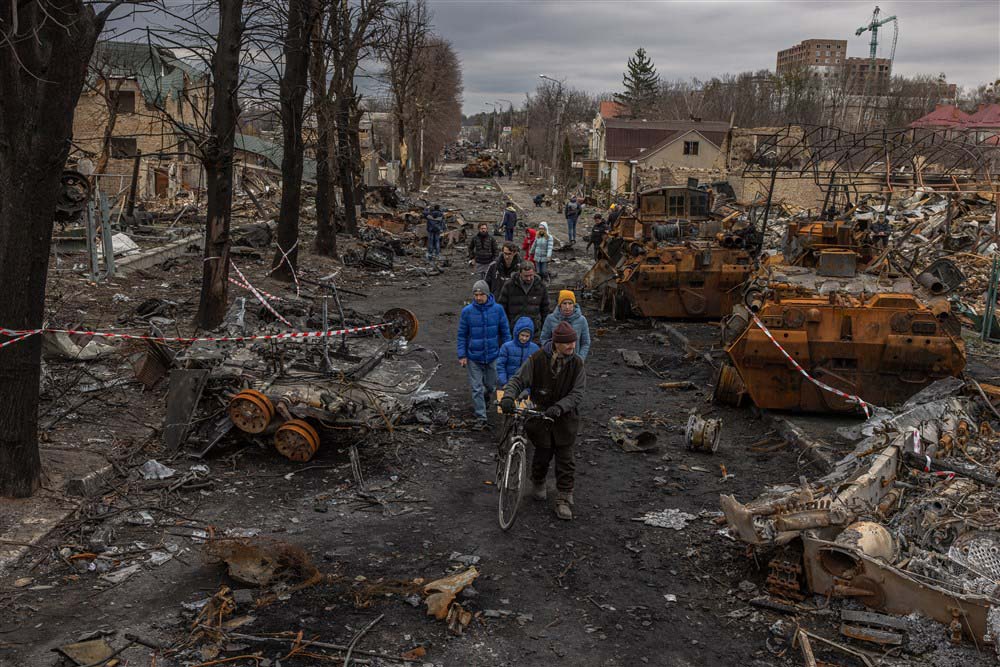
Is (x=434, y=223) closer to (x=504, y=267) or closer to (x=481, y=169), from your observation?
(x=504, y=267)

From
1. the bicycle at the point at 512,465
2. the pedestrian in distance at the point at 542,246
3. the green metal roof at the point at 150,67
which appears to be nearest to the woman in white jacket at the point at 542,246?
the pedestrian in distance at the point at 542,246

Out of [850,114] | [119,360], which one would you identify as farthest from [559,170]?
[119,360]

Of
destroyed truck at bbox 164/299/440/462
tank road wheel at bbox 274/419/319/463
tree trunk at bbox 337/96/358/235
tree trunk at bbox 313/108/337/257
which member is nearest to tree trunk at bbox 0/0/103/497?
destroyed truck at bbox 164/299/440/462

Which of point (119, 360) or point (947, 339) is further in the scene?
point (119, 360)

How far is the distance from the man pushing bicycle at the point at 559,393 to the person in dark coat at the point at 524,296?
2.88m

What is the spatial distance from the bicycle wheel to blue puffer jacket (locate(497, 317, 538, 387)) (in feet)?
6.37

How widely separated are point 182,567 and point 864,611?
4.51 meters

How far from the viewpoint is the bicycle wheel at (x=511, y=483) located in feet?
21.9

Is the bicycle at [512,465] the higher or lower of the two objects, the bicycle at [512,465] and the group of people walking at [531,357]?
the lower

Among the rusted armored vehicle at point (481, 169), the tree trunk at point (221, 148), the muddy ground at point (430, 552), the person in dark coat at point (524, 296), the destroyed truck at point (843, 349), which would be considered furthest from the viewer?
the rusted armored vehicle at point (481, 169)

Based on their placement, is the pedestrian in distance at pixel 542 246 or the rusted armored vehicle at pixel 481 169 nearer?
the pedestrian in distance at pixel 542 246

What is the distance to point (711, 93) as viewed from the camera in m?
96.5

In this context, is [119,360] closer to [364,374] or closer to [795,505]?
[364,374]

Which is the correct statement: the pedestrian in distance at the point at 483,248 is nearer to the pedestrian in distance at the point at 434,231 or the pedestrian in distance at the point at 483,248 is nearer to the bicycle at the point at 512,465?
the pedestrian in distance at the point at 434,231
